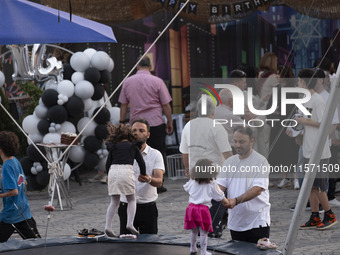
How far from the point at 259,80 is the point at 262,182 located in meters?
5.23

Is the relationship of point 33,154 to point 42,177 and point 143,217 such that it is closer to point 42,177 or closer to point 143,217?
point 42,177

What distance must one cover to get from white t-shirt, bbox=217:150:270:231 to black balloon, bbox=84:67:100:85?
5301 mm

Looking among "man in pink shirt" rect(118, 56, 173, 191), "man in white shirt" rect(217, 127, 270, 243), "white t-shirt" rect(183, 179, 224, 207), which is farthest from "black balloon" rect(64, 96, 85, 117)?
"white t-shirt" rect(183, 179, 224, 207)

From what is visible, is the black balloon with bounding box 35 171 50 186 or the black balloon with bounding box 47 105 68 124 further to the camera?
the black balloon with bounding box 35 171 50 186

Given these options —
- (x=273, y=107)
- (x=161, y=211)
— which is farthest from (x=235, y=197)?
(x=273, y=107)

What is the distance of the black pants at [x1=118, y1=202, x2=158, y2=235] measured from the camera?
5699mm

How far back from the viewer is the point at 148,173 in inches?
226

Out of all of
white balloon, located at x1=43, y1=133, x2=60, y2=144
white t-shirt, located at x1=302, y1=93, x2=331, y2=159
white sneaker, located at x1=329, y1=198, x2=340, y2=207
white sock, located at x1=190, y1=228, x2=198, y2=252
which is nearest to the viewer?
white sock, located at x1=190, y1=228, x2=198, y2=252

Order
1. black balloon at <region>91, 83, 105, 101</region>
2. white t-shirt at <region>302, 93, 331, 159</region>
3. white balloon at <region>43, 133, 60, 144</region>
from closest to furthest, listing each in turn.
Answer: white t-shirt at <region>302, 93, 331, 159</region>, white balloon at <region>43, 133, 60, 144</region>, black balloon at <region>91, 83, 105, 101</region>

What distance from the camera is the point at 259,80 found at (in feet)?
32.9

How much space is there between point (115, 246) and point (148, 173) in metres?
0.67

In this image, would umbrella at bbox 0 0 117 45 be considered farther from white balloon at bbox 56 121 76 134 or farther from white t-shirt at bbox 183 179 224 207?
white balloon at bbox 56 121 76 134

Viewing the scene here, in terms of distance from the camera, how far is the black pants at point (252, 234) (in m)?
5.07

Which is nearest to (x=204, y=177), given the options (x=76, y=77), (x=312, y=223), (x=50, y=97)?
(x=312, y=223)
